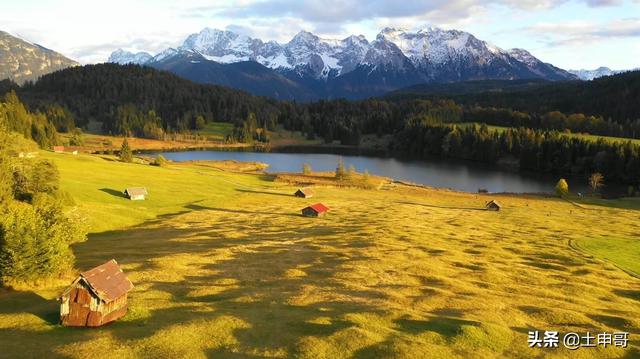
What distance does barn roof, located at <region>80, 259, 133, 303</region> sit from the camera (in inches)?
1350

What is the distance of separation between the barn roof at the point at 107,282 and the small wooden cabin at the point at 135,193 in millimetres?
52859

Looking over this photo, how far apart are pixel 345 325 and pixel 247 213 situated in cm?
5695

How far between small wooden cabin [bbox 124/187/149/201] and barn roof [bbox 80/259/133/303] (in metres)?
52.9

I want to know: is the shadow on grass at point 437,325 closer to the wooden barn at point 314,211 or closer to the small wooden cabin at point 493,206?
the wooden barn at point 314,211

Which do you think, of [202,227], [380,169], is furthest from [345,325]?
[380,169]

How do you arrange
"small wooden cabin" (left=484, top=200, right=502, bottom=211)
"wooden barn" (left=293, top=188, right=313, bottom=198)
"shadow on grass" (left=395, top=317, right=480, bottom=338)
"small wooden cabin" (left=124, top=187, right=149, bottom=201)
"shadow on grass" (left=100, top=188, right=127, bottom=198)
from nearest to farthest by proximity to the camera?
"shadow on grass" (left=395, top=317, right=480, bottom=338)
"small wooden cabin" (left=124, top=187, right=149, bottom=201)
"shadow on grass" (left=100, top=188, right=127, bottom=198)
"small wooden cabin" (left=484, top=200, right=502, bottom=211)
"wooden barn" (left=293, top=188, right=313, bottom=198)

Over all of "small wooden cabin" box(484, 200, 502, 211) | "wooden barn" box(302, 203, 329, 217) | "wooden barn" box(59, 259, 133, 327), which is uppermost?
"wooden barn" box(59, 259, 133, 327)

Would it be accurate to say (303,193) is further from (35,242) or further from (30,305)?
(30,305)

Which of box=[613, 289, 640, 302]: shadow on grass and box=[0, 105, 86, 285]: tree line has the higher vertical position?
box=[0, 105, 86, 285]: tree line

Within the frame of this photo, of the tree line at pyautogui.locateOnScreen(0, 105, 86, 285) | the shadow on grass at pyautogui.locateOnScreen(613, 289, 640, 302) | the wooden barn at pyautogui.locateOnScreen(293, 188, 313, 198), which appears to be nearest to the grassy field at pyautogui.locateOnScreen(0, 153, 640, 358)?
the shadow on grass at pyautogui.locateOnScreen(613, 289, 640, 302)

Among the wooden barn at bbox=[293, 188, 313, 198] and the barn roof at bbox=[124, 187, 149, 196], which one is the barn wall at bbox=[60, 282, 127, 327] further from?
the wooden barn at bbox=[293, 188, 313, 198]

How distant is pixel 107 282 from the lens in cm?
3569

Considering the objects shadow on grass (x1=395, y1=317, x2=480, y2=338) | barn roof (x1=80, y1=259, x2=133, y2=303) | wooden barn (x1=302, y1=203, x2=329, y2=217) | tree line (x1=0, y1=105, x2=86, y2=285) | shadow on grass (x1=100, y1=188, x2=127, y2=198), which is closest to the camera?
shadow on grass (x1=395, y1=317, x2=480, y2=338)

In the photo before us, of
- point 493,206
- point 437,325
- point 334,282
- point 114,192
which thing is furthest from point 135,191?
point 493,206
